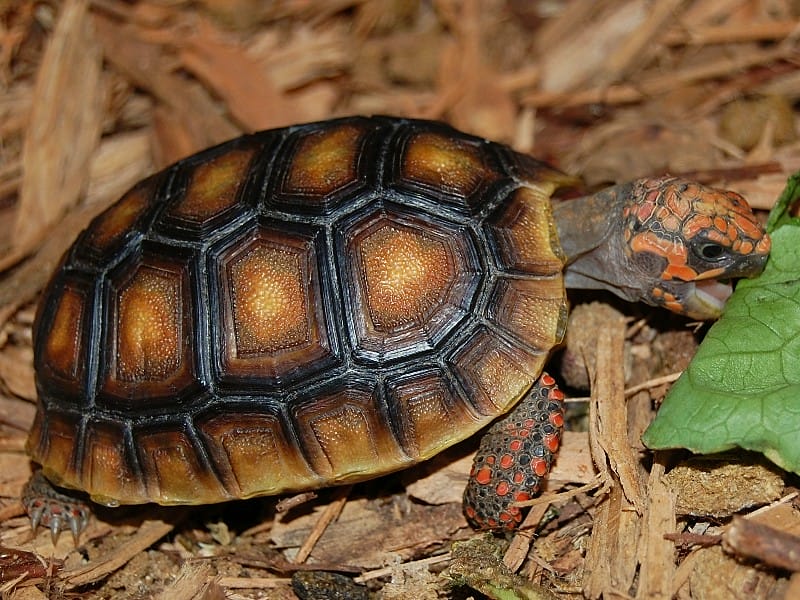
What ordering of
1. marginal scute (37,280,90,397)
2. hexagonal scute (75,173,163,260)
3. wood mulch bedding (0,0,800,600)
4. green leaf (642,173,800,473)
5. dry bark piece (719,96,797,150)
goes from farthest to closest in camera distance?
dry bark piece (719,96,797,150) → hexagonal scute (75,173,163,260) → marginal scute (37,280,90,397) → wood mulch bedding (0,0,800,600) → green leaf (642,173,800,473)

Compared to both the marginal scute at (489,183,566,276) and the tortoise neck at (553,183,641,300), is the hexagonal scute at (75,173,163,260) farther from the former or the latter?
the tortoise neck at (553,183,641,300)

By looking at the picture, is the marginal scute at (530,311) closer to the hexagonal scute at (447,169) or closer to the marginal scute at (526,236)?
the marginal scute at (526,236)

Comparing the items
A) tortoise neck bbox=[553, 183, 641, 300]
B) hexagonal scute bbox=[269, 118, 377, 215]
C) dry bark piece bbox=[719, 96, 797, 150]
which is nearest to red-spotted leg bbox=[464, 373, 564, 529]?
tortoise neck bbox=[553, 183, 641, 300]

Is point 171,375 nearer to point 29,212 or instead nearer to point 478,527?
point 478,527

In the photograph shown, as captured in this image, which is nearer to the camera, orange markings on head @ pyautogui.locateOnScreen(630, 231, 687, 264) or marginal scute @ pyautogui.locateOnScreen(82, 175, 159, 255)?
orange markings on head @ pyautogui.locateOnScreen(630, 231, 687, 264)

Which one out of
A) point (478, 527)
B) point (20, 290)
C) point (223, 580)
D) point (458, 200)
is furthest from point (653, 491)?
point (20, 290)

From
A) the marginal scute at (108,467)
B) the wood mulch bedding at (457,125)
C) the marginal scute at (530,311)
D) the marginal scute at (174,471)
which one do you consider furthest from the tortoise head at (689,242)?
the marginal scute at (108,467)

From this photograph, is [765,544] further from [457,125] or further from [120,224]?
[457,125]
